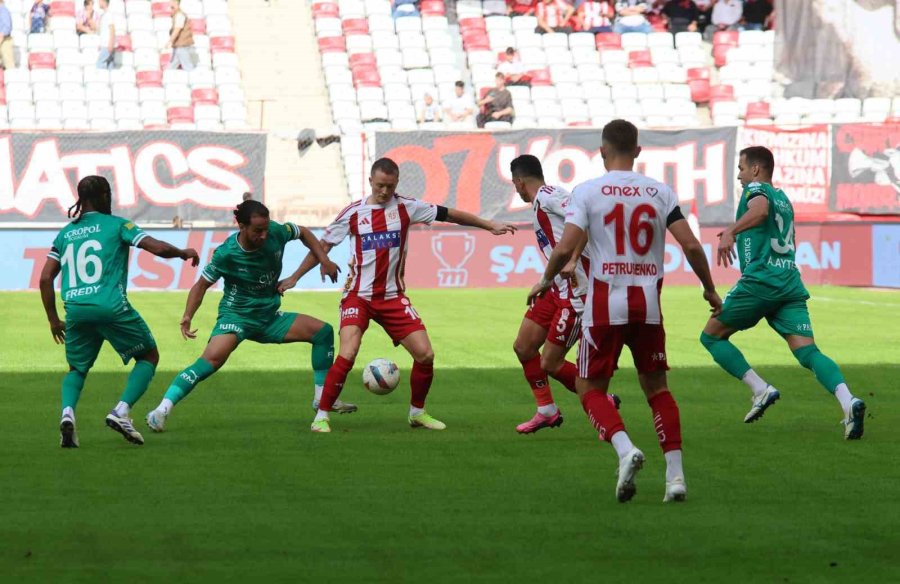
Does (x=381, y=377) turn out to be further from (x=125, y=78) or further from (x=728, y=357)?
(x=125, y=78)

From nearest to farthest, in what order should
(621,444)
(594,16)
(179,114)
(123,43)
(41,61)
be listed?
(621,444) < (179,114) < (41,61) < (123,43) < (594,16)

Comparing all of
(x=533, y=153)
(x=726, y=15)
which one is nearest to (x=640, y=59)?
(x=726, y=15)

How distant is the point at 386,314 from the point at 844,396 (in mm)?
3159

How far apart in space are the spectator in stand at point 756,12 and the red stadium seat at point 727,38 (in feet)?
4.61

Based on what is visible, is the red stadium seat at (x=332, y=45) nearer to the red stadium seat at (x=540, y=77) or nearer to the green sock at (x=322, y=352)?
the red stadium seat at (x=540, y=77)

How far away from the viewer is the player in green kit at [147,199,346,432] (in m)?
10.7

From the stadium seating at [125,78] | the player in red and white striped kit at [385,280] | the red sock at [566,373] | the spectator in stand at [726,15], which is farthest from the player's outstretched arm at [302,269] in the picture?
the spectator in stand at [726,15]

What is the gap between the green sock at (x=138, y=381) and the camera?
9891 mm

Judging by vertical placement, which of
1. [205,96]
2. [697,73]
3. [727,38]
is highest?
[727,38]

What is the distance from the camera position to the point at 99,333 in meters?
9.91

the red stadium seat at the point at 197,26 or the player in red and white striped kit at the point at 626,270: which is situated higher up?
the red stadium seat at the point at 197,26

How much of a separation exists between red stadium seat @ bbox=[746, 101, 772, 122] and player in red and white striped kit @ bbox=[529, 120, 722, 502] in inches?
1109

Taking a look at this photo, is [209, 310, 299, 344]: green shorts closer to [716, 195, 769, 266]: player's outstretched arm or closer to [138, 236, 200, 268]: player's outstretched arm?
[138, 236, 200, 268]: player's outstretched arm

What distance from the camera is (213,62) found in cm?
3409
